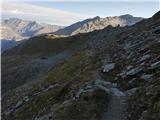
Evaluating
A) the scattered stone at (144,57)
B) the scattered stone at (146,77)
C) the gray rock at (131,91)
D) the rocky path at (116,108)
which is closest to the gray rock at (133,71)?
the scattered stone at (146,77)

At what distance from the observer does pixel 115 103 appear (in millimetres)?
30891

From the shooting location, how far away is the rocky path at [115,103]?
28.4 meters

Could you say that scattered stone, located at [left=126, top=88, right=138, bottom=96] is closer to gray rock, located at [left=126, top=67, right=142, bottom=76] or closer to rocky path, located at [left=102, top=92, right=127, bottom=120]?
rocky path, located at [left=102, top=92, right=127, bottom=120]

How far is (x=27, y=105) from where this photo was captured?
4262 cm

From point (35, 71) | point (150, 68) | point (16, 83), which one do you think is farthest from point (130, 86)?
point (35, 71)

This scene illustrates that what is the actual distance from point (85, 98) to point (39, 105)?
32.8 feet

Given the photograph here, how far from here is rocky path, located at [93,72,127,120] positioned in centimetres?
2838

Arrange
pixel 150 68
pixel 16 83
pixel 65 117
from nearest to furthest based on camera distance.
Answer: pixel 65 117, pixel 150 68, pixel 16 83

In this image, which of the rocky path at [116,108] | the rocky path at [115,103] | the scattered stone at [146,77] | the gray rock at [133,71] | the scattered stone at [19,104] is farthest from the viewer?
the scattered stone at [19,104]

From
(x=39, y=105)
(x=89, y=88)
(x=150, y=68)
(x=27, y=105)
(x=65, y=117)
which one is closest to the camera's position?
(x=65, y=117)

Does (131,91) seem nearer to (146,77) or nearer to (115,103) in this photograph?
(115,103)

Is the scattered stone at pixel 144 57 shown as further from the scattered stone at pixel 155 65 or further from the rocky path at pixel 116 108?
the rocky path at pixel 116 108

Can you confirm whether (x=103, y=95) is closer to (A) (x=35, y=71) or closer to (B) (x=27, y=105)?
(B) (x=27, y=105)

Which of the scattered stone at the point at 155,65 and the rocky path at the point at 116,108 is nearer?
the rocky path at the point at 116,108
